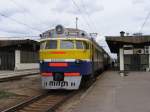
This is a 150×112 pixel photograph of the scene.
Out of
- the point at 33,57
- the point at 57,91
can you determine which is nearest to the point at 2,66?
the point at 33,57

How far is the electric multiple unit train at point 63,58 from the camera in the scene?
17.0 metres

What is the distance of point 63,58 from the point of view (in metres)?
17.1

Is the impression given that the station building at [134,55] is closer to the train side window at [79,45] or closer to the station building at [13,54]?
the station building at [13,54]

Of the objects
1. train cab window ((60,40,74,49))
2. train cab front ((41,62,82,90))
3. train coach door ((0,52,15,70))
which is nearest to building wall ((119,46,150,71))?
train coach door ((0,52,15,70))

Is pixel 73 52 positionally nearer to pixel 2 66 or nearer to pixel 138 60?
pixel 138 60

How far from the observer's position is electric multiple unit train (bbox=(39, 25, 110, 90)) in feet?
55.7

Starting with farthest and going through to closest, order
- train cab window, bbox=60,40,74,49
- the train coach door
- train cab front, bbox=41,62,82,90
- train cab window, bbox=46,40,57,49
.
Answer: the train coach door
train cab window, bbox=46,40,57,49
train cab window, bbox=60,40,74,49
train cab front, bbox=41,62,82,90

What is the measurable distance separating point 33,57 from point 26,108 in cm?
4430

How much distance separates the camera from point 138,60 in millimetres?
38656

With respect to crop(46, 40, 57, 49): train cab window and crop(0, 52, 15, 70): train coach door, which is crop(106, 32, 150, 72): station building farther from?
crop(46, 40, 57, 49): train cab window

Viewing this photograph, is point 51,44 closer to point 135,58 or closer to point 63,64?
point 63,64

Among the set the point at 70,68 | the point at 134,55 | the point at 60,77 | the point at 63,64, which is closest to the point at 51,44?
the point at 63,64

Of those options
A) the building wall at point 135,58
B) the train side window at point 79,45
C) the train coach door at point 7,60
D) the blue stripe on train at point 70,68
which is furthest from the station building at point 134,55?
the blue stripe on train at point 70,68

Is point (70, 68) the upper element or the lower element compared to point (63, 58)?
lower
